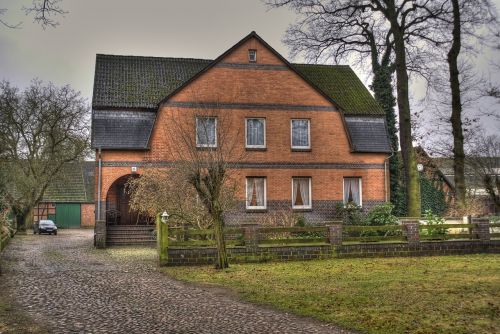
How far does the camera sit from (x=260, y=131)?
92.5ft

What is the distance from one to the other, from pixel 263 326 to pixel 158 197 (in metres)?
14.4

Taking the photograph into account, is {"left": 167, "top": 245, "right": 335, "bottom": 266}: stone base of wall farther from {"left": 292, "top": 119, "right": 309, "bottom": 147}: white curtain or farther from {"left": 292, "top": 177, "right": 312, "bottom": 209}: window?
{"left": 292, "top": 119, "right": 309, "bottom": 147}: white curtain

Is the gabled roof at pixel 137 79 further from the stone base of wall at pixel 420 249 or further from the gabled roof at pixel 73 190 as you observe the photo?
the gabled roof at pixel 73 190

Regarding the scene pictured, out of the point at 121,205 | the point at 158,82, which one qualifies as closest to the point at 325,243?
the point at 121,205

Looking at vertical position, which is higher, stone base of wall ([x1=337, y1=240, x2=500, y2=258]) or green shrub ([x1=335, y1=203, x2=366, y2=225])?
green shrub ([x1=335, y1=203, x2=366, y2=225])

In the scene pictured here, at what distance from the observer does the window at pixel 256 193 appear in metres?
27.7

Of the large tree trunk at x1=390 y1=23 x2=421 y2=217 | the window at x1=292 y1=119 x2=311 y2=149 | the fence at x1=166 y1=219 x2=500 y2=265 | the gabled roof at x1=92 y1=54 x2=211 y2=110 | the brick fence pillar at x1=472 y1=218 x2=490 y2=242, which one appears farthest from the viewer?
the window at x1=292 y1=119 x2=311 y2=149

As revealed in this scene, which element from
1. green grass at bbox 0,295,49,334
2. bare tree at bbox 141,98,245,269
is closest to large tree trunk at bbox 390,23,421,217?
bare tree at bbox 141,98,245,269

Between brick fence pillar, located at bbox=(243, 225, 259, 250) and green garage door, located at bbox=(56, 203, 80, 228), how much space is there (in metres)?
41.2

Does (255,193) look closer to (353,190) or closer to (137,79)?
(353,190)

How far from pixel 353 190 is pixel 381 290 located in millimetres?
17028

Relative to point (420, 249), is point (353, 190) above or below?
above

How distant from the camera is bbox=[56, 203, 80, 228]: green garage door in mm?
55812

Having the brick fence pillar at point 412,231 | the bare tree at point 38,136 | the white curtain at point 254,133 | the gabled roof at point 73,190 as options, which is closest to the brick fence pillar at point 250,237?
the brick fence pillar at point 412,231
